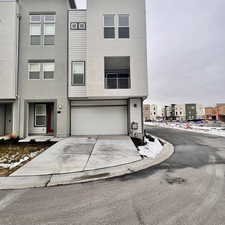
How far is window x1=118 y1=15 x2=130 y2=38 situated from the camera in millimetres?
10148

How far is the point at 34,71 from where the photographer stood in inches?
418

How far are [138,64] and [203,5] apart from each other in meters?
13.5

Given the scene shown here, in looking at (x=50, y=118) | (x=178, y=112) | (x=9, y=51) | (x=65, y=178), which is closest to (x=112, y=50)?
(x=50, y=118)

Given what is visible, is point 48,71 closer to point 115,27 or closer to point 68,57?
point 68,57

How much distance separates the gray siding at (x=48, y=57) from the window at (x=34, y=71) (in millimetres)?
267

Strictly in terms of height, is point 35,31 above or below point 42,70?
above

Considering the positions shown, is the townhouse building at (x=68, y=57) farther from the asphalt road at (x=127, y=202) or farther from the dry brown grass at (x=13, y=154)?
the asphalt road at (x=127, y=202)

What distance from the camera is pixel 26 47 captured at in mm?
10562

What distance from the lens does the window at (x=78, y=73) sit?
34.6 ft

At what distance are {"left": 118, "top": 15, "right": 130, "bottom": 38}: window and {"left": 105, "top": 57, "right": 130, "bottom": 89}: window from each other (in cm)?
159

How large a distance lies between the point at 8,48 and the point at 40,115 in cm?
532

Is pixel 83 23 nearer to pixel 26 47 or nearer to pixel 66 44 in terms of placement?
pixel 66 44

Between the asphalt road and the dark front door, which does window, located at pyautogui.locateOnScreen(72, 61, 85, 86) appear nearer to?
the dark front door

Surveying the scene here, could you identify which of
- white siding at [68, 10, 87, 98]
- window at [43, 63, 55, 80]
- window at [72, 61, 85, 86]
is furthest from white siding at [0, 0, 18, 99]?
window at [72, 61, 85, 86]
